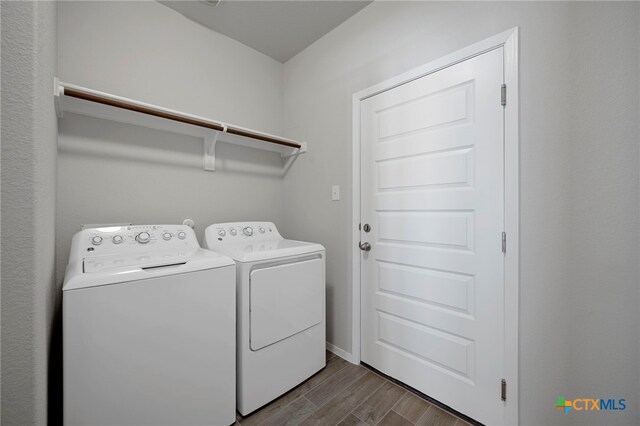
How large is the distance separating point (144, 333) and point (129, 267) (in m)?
0.29

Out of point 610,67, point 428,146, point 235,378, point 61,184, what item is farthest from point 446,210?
point 61,184

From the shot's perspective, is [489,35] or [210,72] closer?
[489,35]

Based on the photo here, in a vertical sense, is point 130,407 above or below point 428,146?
below

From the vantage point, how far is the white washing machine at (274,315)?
136 cm

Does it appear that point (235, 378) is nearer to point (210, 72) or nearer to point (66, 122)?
point (66, 122)

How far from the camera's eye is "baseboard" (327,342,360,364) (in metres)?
1.85

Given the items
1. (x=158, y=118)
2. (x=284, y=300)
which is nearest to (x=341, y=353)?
(x=284, y=300)

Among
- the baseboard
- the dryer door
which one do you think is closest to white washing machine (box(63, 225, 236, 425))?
the dryer door

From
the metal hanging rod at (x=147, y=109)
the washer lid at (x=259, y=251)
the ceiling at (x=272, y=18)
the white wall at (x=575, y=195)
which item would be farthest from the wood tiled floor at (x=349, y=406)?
the ceiling at (x=272, y=18)

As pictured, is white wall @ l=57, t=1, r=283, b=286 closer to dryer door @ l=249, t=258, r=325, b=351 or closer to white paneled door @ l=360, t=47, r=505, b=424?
dryer door @ l=249, t=258, r=325, b=351

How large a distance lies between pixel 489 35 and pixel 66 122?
94.2 inches

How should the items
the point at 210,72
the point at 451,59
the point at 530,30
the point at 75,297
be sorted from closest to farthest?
1. the point at 75,297
2. the point at 530,30
3. the point at 451,59
4. the point at 210,72

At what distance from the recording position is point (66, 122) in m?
1.44

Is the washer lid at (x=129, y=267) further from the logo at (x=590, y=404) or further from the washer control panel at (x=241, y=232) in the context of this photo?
the logo at (x=590, y=404)
